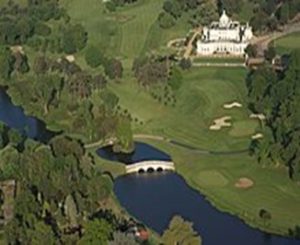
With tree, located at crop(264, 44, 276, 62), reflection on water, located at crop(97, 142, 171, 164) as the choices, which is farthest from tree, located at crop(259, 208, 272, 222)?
tree, located at crop(264, 44, 276, 62)

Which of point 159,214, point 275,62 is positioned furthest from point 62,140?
point 275,62

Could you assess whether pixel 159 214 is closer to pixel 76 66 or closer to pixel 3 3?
pixel 76 66

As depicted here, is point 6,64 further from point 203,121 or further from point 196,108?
point 203,121

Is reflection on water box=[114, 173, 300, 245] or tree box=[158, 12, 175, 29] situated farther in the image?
tree box=[158, 12, 175, 29]

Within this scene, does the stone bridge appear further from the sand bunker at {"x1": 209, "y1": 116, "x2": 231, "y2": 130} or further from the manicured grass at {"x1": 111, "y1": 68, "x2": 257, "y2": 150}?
the sand bunker at {"x1": 209, "y1": 116, "x2": 231, "y2": 130}

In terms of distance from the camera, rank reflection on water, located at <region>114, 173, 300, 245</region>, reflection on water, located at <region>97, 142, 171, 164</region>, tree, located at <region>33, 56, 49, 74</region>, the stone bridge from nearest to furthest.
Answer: reflection on water, located at <region>114, 173, 300, 245</region>
the stone bridge
reflection on water, located at <region>97, 142, 171, 164</region>
tree, located at <region>33, 56, 49, 74</region>

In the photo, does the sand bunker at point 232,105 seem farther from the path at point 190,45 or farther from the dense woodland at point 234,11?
the dense woodland at point 234,11

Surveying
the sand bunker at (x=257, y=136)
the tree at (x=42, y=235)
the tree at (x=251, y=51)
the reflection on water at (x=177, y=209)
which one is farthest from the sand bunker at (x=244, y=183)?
the tree at (x=251, y=51)
